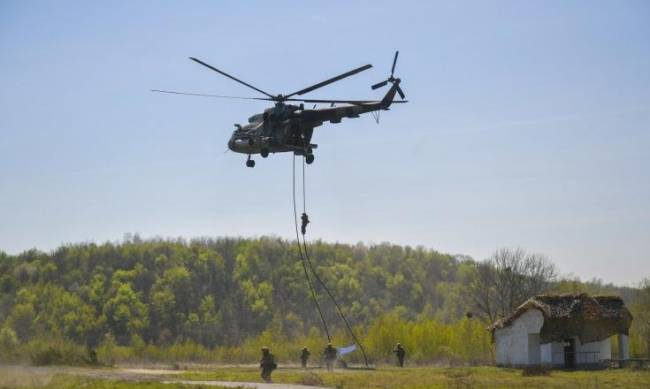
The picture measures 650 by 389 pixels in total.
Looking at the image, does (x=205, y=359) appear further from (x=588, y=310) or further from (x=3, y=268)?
(x=3, y=268)

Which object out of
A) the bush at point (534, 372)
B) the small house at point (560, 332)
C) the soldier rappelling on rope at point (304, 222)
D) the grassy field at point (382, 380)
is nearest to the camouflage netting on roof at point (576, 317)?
the small house at point (560, 332)

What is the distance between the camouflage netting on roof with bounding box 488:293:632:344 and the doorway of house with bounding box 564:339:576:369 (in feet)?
2.92

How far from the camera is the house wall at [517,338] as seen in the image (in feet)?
164

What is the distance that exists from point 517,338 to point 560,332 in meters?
2.76

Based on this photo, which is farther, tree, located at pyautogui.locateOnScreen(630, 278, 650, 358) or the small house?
tree, located at pyautogui.locateOnScreen(630, 278, 650, 358)

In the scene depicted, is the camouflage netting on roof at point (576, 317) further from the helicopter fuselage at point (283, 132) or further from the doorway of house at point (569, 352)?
the helicopter fuselage at point (283, 132)

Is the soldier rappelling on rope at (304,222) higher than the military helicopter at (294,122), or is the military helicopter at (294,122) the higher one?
the military helicopter at (294,122)

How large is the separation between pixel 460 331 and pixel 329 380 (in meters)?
33.4

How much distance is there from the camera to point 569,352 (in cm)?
5047

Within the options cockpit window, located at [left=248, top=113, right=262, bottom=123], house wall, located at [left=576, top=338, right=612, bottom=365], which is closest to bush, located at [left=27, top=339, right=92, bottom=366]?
cockpit window, located at [left=248, top=113, right=262, bottom=123]

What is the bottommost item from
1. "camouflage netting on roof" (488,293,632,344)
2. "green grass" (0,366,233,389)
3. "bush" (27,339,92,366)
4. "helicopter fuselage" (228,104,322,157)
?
"green grass" (0,366,233,389)

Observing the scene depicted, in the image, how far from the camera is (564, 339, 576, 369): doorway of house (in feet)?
165

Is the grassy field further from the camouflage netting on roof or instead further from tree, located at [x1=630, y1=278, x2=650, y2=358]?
tree, located at [x1=630, y1=278, x2=650, y2=358]

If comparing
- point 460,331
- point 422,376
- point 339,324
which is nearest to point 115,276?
point 339,324
